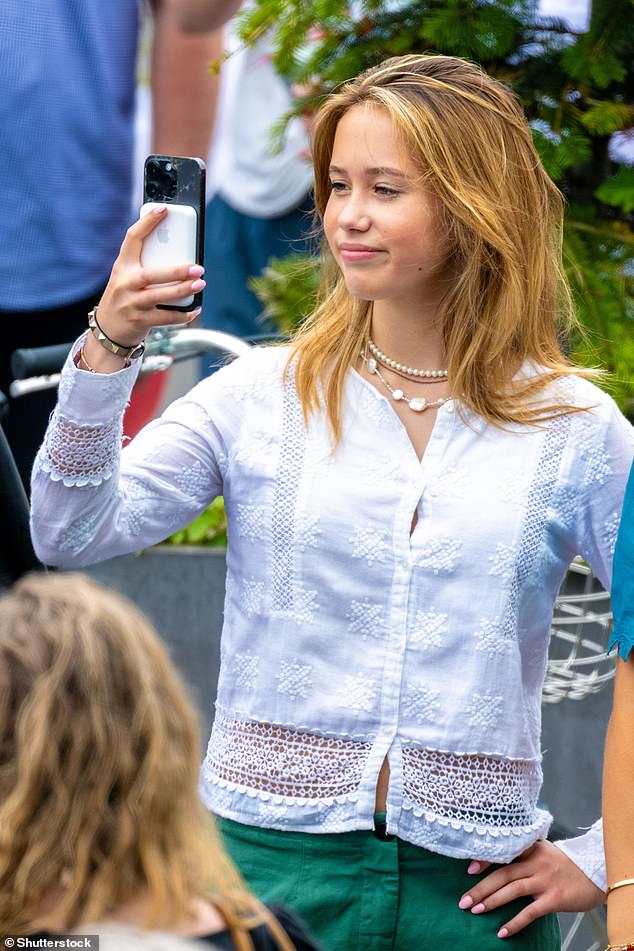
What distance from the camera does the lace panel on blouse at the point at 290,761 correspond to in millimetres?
1924

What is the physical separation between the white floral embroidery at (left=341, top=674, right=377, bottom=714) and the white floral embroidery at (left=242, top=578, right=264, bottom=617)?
0.15 m

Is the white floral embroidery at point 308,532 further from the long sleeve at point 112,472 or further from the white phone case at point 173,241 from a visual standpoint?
the white phone case at point 173,241

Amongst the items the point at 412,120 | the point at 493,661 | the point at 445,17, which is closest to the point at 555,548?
the point at 493,661

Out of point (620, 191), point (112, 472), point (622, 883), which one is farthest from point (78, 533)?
point (620, 191)

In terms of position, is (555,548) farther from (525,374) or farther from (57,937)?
(57,937)

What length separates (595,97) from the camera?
9.78ft

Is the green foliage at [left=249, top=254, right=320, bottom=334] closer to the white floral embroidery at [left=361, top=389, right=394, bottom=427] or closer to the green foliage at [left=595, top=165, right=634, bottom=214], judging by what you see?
the green foliage at [left=595, top=165, right=634, bottom=214]

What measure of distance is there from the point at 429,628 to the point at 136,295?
546 mm

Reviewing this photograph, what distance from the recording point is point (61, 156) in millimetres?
3336

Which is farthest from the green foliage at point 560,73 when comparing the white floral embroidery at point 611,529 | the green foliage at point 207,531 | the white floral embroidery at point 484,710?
the green foliage at point 207,531

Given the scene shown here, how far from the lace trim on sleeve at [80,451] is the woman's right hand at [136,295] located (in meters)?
0.07

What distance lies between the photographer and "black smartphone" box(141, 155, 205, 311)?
1.86 m

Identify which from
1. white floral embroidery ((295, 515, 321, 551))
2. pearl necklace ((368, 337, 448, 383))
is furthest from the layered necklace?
white floral embroidery ((295, 515, 321, 551))

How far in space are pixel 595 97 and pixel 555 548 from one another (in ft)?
4.25
